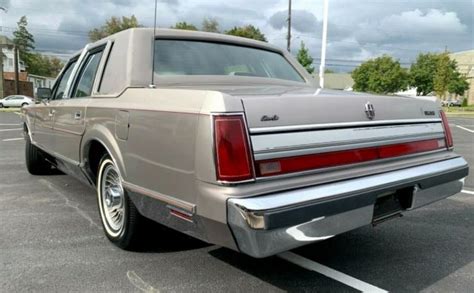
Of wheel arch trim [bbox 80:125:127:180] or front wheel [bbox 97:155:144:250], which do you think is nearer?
wheel arch trim [bbox 80:125:127:180]

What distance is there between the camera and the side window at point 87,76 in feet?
13.3

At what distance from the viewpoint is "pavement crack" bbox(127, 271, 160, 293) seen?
280 centimetres

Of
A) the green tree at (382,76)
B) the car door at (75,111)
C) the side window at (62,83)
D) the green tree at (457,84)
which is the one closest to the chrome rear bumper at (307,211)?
the car door at (75,111)

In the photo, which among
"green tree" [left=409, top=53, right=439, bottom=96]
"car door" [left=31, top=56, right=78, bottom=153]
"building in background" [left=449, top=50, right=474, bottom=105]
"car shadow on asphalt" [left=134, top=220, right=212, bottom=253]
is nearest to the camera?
"car shadow on asphalt" [left=134, top=220, right=212, bottom=253]

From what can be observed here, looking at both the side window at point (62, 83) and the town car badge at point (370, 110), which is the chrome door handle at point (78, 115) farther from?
the town car badge at point (370, 110)

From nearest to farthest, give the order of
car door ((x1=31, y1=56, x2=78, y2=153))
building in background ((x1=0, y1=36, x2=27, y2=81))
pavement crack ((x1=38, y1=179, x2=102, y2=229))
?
pavement crack ((x1=38, y1=179, x2=102, y2=229)), car door ((x1=31, y1=56, x2=78, y2=153)), building in background ((x1=0, y1=36, x2=27, y2=81))

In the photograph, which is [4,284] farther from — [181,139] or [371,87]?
[371,87]

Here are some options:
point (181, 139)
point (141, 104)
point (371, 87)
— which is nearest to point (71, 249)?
point (141, 104)

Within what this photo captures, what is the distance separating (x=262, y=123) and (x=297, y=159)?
30 centimetres

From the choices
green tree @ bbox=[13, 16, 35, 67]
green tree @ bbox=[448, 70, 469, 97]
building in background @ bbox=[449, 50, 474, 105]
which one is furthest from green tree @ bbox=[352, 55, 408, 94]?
green tree @ bbox=[13, 16, 35, 67]

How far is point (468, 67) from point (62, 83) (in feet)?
272

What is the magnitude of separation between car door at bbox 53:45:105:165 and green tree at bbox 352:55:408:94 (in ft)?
182

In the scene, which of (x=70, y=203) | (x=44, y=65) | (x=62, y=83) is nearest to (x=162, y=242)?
(x=70, y=203)

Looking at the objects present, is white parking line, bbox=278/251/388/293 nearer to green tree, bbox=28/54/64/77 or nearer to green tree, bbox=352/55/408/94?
green tree, bbox=352/55/408/94
